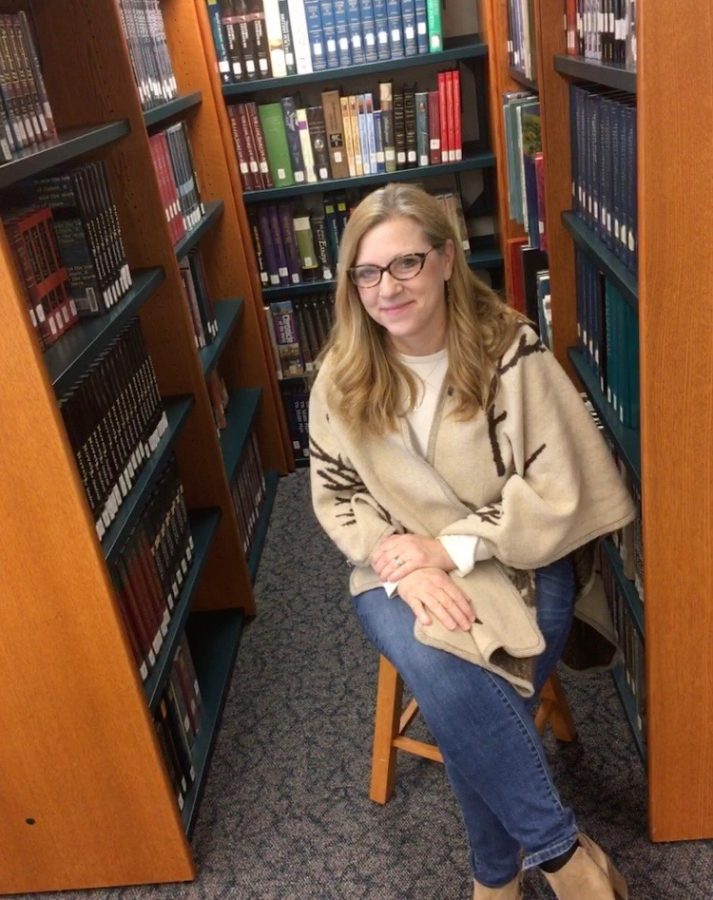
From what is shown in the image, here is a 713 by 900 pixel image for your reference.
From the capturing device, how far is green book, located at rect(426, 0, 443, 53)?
2928 mm

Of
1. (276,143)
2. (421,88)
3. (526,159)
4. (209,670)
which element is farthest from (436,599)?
(421,88)

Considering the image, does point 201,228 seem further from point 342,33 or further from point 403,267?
point 403,267

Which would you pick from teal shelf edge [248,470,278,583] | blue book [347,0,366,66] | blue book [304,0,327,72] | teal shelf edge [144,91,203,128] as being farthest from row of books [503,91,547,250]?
teal shelf edge [248,470,278,583]

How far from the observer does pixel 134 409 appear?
198 centimetres

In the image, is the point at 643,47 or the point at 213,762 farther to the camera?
the point at 213,762

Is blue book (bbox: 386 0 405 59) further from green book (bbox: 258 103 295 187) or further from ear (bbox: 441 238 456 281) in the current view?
ear (bbox: 441 238 456 281)

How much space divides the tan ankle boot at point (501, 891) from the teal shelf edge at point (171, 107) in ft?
6.31

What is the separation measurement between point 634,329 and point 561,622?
0.58 m

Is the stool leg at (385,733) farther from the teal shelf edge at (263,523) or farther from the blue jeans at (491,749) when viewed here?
the teal shelf edge at (263,523)

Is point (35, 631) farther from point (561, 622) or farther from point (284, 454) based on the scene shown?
point (284, 454)

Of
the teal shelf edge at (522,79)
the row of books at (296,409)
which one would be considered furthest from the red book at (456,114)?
the row of books at (296,409)

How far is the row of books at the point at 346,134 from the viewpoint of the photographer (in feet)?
10.1

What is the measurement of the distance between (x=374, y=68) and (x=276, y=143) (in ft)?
1.47

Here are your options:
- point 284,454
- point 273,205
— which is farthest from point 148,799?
point 273,205
